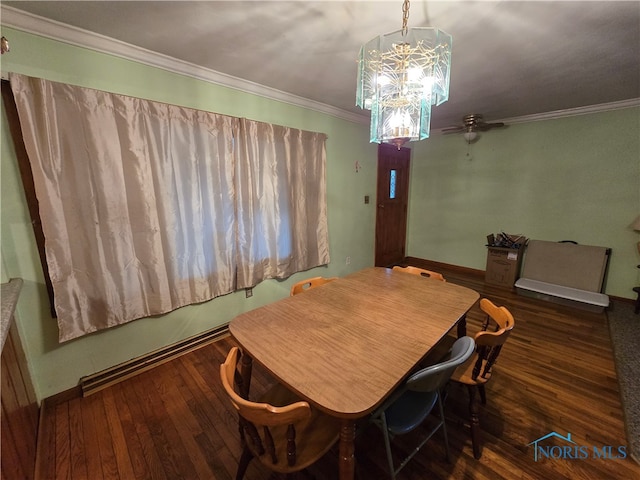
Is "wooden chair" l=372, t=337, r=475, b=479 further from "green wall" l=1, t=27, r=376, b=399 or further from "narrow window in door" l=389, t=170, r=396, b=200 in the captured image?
"narrow window in door" l=389, t=170, r=396, b=200

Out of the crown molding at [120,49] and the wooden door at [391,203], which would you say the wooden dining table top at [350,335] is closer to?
the crown molding at [120,49]

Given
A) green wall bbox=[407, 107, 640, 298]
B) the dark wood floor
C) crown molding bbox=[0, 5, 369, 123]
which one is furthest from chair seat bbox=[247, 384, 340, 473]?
green wall bbox=[407, 107, 640, 298]

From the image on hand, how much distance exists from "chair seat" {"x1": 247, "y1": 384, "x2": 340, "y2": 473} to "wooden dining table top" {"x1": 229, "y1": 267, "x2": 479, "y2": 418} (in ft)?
0.76

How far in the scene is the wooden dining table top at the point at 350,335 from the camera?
3.08ft

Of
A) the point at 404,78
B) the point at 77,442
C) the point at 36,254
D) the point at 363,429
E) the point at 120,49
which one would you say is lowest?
the point at 77,442

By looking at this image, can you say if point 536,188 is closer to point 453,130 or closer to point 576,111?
point 576,111

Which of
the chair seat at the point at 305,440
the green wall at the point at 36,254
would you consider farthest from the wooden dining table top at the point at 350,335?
the green wall at the point at 36,254

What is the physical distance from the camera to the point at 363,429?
1.22 metres

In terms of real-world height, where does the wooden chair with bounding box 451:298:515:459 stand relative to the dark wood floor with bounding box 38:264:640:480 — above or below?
above

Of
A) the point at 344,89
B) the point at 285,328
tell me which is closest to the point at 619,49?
the point at 344,89

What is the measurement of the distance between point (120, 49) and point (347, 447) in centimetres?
255

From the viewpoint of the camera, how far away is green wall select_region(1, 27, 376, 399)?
151 centimetres

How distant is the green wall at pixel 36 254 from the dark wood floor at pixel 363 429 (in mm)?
237

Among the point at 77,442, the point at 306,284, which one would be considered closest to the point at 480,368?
the point at 306,284
